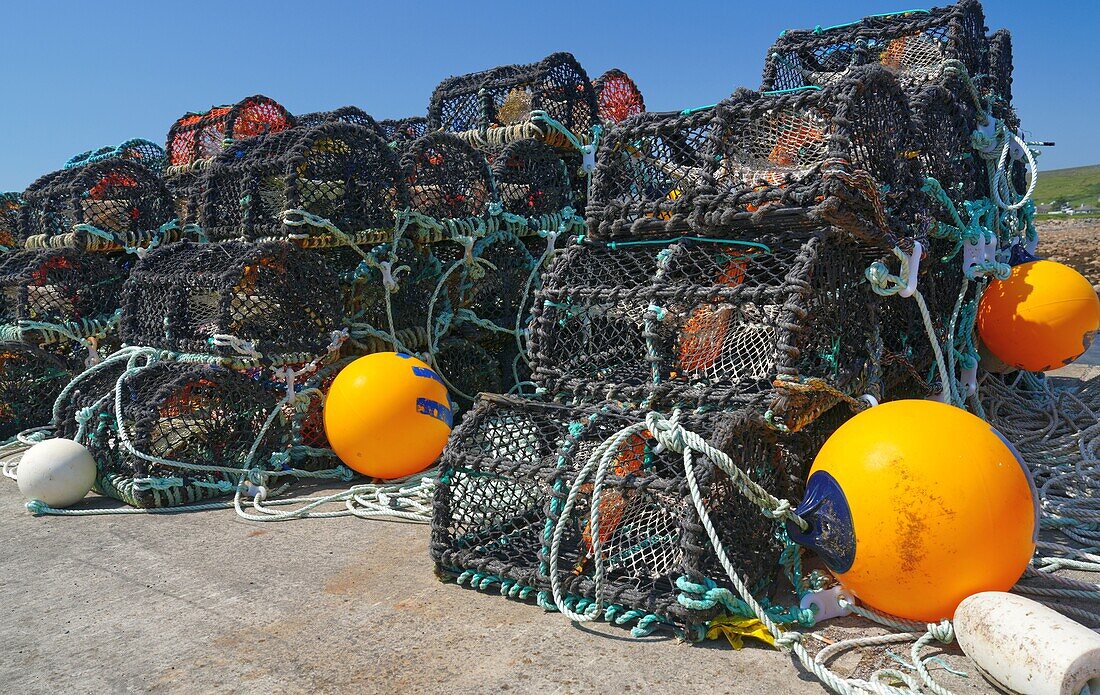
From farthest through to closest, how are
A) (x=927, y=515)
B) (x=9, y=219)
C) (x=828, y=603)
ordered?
(x=9, y=219) → (x=828, y=603) → (x=927, y=515)

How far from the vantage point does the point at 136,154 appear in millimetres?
6977

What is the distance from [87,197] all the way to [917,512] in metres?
5.76

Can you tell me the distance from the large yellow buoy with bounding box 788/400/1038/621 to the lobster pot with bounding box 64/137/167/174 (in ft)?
20.5

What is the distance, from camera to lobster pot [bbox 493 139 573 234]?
5.56 meters

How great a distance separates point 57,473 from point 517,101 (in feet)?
12.0

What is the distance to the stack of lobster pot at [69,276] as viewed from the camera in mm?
5637

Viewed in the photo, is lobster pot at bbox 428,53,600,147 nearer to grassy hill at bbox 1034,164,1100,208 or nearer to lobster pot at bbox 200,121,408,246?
lobster pot at bbox 200,121,408,246

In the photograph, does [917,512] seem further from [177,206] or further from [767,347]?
[177,206]

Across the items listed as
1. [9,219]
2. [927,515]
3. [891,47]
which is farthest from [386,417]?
[9,219]

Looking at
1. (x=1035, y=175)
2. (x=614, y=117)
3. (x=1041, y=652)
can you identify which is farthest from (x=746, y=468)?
(x=614, y=117)

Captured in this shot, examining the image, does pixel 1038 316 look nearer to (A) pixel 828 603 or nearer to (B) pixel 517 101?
(A) pixel 828 603

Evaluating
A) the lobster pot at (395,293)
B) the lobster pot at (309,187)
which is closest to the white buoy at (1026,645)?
the lobster pot at (395,293)

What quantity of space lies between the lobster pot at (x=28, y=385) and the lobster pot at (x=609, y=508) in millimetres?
3889

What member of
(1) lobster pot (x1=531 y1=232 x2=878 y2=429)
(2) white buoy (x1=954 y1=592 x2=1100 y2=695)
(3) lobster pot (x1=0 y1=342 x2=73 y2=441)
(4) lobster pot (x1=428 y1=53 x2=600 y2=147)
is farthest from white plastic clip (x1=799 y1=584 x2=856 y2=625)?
(3) lobster pot (x1=0 y1=342 x2=73 y2=441)
